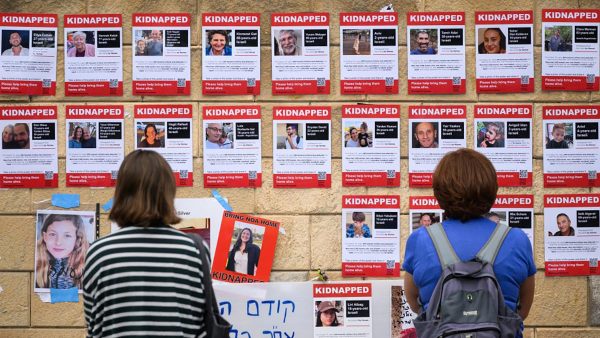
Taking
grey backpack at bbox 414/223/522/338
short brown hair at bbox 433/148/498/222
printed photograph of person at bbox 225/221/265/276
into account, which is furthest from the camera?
printed photograph of person at bbox 225/221/265/276

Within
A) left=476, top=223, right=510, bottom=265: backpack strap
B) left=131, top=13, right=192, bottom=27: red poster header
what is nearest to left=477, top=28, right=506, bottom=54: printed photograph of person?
left=131, top=13, right=192, bottom=27: red poster header

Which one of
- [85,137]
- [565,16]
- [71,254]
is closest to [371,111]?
[565,16]

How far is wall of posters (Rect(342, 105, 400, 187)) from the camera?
491 centimetres

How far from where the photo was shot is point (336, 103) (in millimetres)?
4922

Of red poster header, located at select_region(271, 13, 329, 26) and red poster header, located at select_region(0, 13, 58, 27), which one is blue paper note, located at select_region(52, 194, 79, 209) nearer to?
red poster header, located at select_region(0, 13, 58, 27)

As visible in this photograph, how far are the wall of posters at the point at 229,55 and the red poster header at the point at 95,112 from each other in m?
0.58

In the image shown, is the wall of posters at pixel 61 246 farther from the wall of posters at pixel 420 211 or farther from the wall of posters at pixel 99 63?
the wall of posters at pixel 420 211

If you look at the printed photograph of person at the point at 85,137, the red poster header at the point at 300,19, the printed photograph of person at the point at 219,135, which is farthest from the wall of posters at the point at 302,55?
the printed photograph of person at the point at 85,137

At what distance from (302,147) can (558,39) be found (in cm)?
184

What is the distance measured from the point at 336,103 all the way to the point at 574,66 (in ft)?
5.22

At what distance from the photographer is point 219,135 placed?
16.1 ft

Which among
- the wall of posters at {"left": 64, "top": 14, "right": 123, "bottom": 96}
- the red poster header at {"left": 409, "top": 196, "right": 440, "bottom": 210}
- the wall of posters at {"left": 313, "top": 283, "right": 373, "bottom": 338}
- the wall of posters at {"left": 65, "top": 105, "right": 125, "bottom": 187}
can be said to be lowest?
the wall of posters at {"left": 313, "top": 283, "right": 373, "bottom": 338}

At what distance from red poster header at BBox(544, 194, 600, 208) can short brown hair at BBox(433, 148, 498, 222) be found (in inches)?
71.4

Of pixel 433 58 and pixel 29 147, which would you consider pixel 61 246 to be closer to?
pixel 29 147
